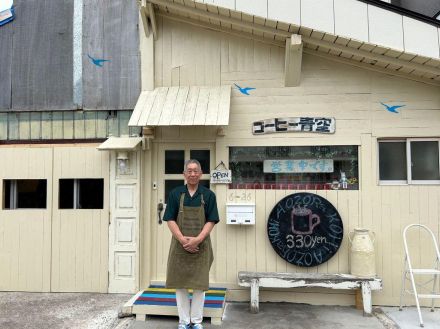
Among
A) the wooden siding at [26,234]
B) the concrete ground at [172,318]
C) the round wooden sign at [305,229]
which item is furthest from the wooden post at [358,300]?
the wooden siding at [26,234]

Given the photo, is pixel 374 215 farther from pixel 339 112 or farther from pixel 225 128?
pixel 225 128

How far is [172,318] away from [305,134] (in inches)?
117

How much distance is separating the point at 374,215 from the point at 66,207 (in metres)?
4.39

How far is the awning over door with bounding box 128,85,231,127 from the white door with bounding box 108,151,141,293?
0.76 meters

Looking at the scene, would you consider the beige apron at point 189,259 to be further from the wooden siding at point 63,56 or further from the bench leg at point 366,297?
the wooden siding at point 63,56

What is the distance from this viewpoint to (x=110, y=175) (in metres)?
5.54

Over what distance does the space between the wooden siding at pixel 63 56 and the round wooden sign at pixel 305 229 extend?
2.68 metres

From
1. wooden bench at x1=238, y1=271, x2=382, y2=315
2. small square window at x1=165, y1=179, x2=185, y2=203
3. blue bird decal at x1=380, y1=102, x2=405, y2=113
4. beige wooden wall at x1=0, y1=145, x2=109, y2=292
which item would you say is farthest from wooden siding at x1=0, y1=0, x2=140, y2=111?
A: blue bird decal at x1=380, y1=102, x2=405, y2=113

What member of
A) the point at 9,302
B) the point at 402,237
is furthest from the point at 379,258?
the point at 9,302

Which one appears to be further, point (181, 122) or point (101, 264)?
→ point (101, 264)

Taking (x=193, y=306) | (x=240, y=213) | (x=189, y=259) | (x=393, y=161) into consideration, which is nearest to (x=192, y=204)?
(x=189, y=259)

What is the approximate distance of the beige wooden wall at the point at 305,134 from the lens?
16.8 ft

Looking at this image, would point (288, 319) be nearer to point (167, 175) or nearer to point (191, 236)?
point (191, 236)

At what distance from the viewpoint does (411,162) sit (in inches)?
205
